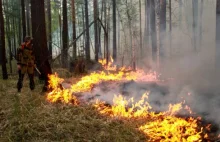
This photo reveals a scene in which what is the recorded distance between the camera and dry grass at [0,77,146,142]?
603 centimetres

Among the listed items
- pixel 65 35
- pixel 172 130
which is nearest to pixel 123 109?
pixel 172 130

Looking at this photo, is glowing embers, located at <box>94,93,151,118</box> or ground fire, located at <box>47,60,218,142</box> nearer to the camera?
ground fire, located at <box>47,60,218,142</box>

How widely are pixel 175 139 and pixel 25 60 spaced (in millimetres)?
6396

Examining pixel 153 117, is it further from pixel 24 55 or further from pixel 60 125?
pixel 24 55

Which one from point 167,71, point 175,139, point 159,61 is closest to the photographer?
point 175,139

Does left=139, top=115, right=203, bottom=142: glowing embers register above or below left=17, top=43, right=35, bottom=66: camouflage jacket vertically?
below

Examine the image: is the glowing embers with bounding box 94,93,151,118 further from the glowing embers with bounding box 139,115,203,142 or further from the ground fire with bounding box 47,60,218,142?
the glowing embers with bounding box 139,115,203,142

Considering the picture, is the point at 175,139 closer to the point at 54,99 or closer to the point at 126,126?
the point at 126,126

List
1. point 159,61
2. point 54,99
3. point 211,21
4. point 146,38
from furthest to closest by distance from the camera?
point 211,21 < point 146,38 < point 159,61 < point 54,99

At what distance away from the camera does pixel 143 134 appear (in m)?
6.37

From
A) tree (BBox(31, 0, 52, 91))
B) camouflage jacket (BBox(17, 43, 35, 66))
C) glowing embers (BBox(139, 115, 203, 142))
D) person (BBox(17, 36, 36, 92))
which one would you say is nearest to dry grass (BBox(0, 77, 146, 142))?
glowing embers (BBox(139, 115, 203, 142))

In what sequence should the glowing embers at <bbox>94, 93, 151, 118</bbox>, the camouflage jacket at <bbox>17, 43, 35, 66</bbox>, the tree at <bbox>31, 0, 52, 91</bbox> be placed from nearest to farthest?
the glowing embers at <bbox>94, 93, 151, 118</bbox>
the camouflage jacket at <bbox>17, 43, 35, 66</bbox>
the tree at <bbox>31, 0, 52, 91</bbox>

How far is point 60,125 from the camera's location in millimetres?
6410

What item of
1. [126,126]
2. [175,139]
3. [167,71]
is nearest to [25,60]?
[126,126]
